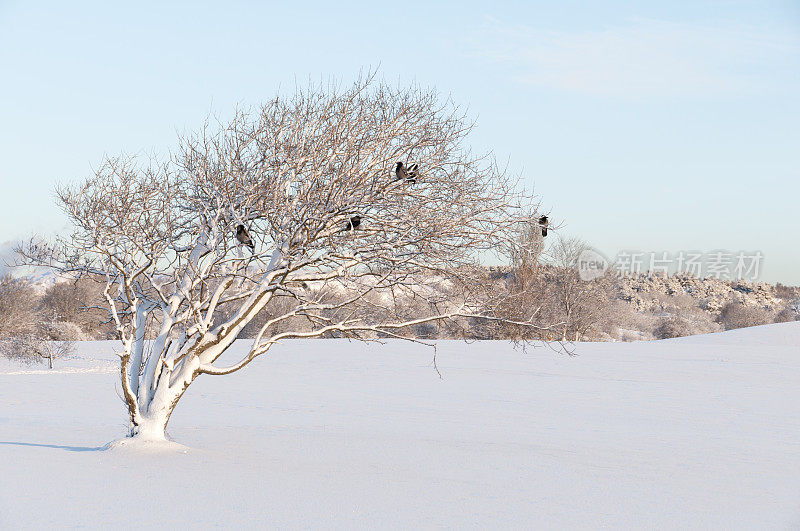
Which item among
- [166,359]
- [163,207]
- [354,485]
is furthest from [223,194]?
[354,485]

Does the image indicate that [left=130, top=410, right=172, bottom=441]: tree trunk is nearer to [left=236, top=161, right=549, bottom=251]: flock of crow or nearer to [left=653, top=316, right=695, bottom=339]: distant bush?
[left=236, top=161, right=549, bottom=251]: flock of crow

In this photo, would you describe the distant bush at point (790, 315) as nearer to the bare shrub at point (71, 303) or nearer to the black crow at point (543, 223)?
the bare shrub at point (71, 303)

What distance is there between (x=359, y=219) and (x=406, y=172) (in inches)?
37.6

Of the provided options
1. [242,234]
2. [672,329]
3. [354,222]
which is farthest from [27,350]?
[672,329]

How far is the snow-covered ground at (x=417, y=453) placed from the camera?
27.2 feet

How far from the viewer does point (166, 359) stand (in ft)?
35.5

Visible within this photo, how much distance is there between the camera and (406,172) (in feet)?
34.4

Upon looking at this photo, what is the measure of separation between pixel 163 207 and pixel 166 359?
2167 millimetres

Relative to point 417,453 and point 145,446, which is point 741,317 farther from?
point 145,446

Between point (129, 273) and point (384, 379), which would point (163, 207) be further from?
point (384, 379)

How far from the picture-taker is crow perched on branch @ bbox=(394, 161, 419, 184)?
1035cm

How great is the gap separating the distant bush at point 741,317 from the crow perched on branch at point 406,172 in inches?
2469

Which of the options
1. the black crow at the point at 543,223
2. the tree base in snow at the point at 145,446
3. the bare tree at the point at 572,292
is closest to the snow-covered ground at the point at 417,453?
the tree base in snow at the point at 145,446

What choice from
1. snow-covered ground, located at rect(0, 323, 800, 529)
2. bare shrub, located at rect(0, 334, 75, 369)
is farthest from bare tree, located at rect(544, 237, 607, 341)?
bare shrub, located at rect(0, 334, 75, 369)
